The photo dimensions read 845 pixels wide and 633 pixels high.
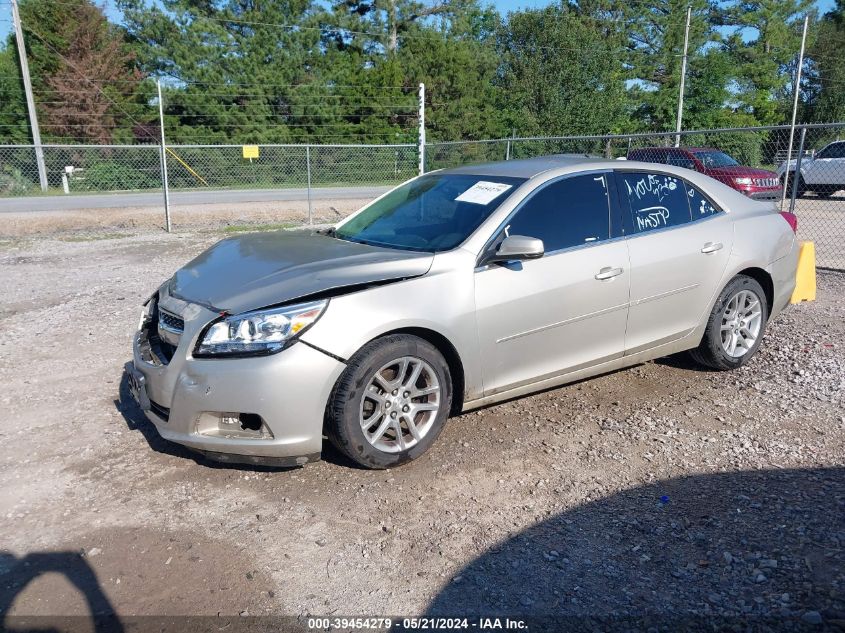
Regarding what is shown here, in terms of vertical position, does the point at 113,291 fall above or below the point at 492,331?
below

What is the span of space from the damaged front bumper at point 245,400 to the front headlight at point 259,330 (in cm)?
5

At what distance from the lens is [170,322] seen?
3.80 m

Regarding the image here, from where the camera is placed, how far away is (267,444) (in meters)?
3.46

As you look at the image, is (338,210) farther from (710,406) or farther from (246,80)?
(710,406)

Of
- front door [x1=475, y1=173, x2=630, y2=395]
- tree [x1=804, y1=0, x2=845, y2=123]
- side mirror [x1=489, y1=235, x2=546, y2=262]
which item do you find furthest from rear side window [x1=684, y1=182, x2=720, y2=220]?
tree [x1=804, y1=0, x2=845, y2=123]

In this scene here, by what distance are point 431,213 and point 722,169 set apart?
43.2ft

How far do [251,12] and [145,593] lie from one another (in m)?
36.3

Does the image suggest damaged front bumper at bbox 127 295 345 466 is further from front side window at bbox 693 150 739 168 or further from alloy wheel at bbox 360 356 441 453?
front side window at bbox 693 150 739 168

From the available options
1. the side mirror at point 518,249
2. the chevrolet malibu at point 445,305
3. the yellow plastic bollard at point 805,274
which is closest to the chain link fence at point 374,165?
the yellow plastic bollard at point 805,274

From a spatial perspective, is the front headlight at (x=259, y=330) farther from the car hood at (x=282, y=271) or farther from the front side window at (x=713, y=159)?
→ the front side window at (x=713, y=159)

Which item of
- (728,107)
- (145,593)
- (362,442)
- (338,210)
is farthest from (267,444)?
(728,107)

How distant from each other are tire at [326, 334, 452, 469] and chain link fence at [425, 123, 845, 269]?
8.36 m

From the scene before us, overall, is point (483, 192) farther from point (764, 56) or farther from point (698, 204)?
point (764, 56)

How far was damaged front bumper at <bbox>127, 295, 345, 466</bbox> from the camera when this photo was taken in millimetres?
3391
